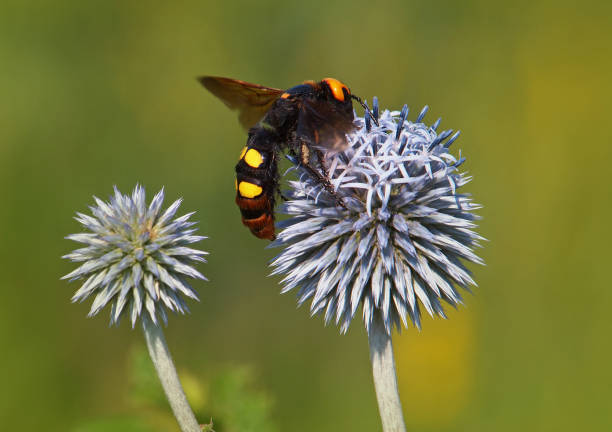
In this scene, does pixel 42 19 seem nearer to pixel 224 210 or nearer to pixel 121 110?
pixel 121 110

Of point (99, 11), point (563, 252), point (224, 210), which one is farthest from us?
point (99, 11)

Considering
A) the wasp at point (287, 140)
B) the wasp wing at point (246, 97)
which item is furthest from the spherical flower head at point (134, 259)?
the wasp wing at point (246, 97)

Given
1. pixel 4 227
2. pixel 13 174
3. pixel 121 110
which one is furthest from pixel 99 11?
pixel 4 227

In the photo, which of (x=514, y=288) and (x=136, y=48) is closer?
(x=514, y=288)

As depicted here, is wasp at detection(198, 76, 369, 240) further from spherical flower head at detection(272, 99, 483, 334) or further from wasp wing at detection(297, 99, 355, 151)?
spherical flower head at detection(272, 99, 483, 334)

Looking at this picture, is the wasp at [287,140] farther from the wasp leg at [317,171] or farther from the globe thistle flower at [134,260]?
the globe thistle flower at [134,260]

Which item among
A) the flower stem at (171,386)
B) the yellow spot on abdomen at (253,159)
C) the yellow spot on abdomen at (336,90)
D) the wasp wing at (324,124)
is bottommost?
the flower stem at (171,386)

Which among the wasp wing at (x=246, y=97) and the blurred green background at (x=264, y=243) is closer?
the wasp wing at (x=246, y=97)
